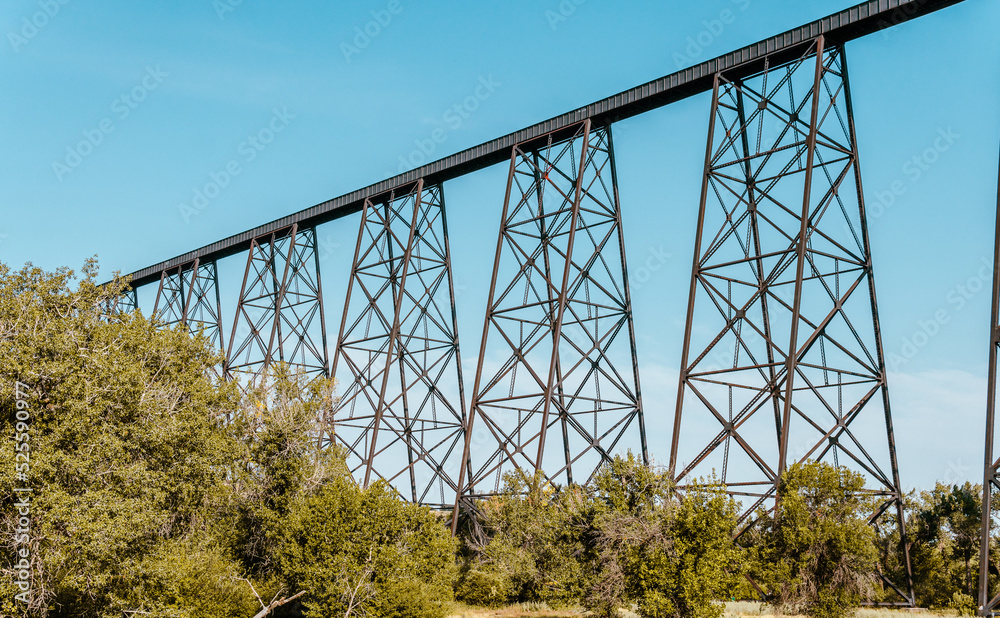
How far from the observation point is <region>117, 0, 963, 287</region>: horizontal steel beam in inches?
625

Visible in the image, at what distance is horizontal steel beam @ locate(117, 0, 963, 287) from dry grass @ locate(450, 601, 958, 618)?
10548mm

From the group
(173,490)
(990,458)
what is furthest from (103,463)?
(990,458)

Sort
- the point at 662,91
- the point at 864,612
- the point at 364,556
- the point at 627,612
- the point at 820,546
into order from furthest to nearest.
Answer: the point at 662,91 < the point at 627,612 < the point at 364,556 < the point at 864,612 < the point at 820,546

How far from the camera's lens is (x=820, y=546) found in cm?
1479

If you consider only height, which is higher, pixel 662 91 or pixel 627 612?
pixel 662 91

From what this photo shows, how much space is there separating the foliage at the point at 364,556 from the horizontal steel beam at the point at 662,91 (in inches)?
362

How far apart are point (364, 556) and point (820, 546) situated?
27.4ft

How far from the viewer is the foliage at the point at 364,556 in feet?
53.1

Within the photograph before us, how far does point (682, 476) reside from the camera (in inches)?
641

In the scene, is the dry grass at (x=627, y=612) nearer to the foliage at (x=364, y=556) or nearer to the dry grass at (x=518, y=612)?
the dry grass at (x=518, y=612)

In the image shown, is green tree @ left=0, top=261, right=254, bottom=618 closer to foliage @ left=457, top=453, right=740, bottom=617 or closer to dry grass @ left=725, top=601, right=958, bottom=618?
foliage @ left=457, top=453, right=740, bottom=617

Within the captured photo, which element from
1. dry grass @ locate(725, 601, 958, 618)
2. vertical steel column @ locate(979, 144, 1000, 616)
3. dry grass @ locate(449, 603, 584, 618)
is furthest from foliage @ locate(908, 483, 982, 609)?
dry grass @ locate(449, 603, 584, 618)

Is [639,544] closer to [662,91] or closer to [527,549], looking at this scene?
[527,549]

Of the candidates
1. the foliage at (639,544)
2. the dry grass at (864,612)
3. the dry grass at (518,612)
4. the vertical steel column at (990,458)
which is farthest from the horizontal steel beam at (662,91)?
the dry grass at (518,612)
